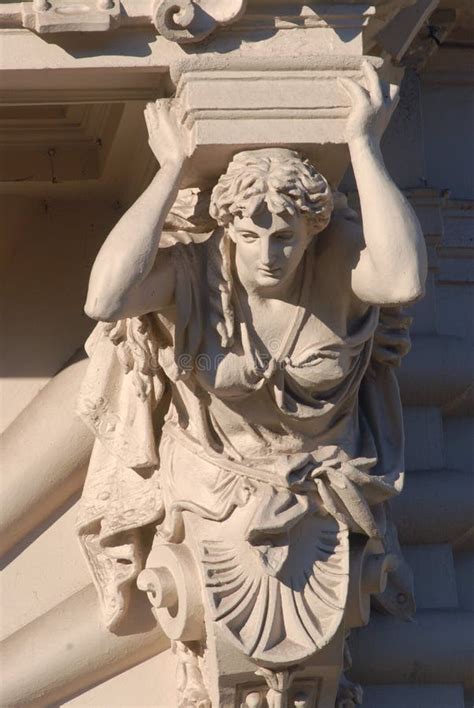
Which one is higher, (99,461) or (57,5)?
(57,5)

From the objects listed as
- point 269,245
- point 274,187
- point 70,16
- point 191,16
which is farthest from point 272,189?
point 70,16

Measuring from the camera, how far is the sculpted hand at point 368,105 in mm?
4250

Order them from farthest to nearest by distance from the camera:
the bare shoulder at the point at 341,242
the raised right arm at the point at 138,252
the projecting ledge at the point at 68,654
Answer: the projecting ledge at the point at 68,654 < the bare shoulder at the point at 341,242 < the raised right arm at the point at 138,252

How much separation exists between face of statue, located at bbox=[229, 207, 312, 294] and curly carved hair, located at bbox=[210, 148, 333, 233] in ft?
0.06

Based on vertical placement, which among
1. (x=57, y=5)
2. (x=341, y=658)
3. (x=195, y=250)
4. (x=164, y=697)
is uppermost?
(x=57, y=5)

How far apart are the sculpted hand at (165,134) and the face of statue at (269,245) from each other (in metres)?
0.17

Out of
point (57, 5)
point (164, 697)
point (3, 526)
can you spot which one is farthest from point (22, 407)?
point (57, 5)

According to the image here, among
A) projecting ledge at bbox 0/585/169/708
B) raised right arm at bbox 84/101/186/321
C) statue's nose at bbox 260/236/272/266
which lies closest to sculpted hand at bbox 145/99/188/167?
raised right arm at bbox 84/101/186/321

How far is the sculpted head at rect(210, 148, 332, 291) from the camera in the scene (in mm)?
4246

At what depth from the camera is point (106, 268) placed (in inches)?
166

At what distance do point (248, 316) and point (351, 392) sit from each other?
0.28 meters

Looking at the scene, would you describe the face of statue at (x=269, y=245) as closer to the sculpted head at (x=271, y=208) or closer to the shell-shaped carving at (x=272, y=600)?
the sculpted head at (x=271, y=208)

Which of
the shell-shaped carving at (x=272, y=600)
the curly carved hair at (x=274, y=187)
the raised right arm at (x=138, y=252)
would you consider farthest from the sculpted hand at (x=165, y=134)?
the shell-shaped carving at (x=272, y=600)

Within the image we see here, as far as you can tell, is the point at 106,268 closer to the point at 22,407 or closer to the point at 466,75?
the point at 22,407
